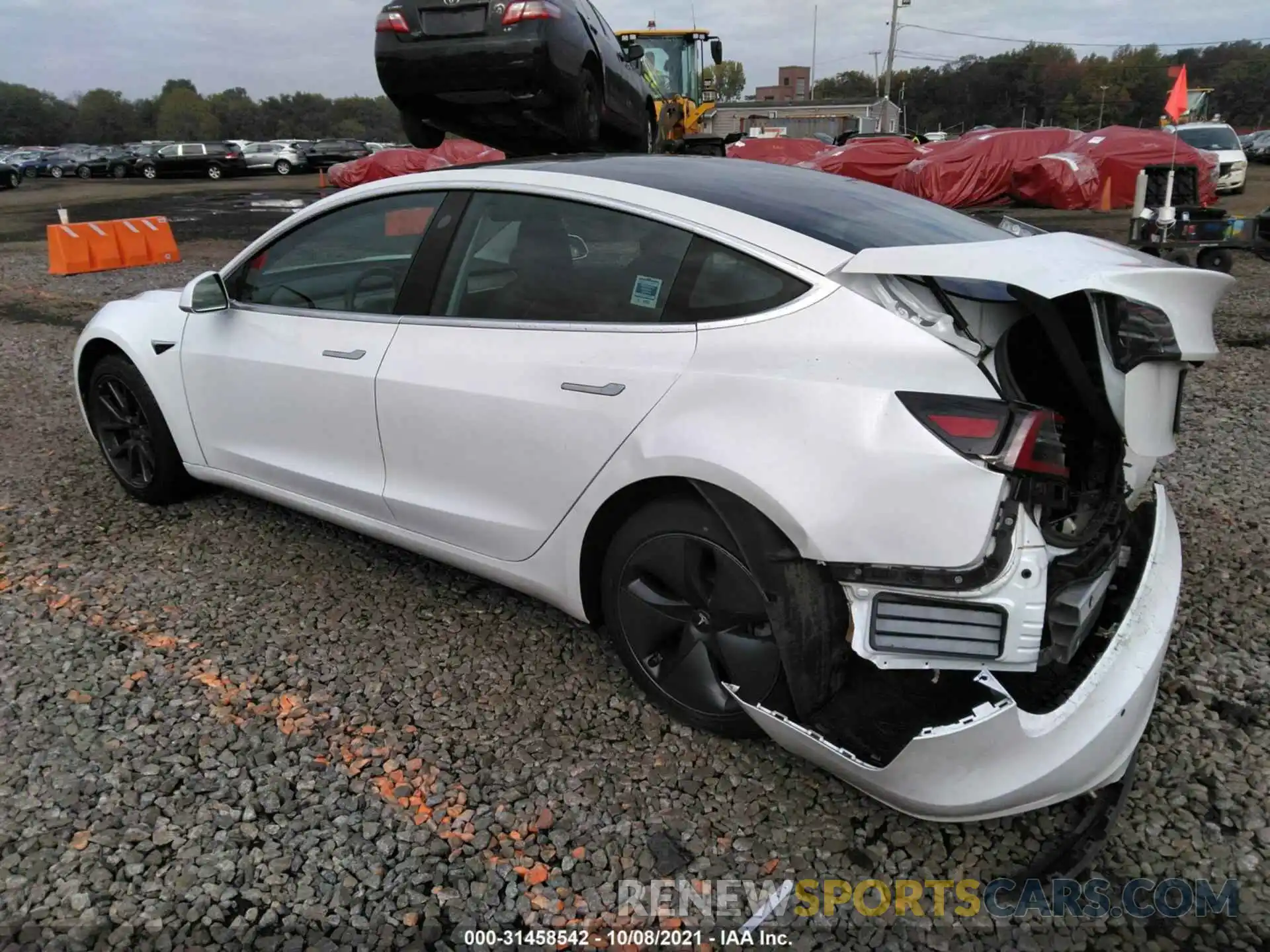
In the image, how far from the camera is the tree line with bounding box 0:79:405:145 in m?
84.4

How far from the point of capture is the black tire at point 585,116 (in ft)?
24.6

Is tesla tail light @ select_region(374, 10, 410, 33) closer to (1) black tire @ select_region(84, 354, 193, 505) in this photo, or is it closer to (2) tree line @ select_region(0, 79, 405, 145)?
(1) black tire @ select_region(84, 354, 193, 505)

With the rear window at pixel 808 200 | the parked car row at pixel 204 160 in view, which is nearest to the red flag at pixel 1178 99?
the rear window at pixel 808 200

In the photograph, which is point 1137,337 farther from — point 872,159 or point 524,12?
point 872,159

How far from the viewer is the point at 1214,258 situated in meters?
9.41

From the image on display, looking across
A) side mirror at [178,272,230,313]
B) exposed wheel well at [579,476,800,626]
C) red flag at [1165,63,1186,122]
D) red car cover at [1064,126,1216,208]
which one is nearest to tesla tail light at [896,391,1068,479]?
exposed wheel well at [579,476,800,626]

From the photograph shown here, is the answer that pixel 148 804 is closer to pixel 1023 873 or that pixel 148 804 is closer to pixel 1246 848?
pixel 1023 873

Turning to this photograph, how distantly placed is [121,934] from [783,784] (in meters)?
1.65

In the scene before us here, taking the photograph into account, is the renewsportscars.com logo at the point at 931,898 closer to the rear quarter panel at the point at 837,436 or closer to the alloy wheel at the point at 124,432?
the rear quarter panel at the point at 837,436

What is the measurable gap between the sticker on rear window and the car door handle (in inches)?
10.0

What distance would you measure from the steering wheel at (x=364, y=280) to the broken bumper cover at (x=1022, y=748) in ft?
6.56

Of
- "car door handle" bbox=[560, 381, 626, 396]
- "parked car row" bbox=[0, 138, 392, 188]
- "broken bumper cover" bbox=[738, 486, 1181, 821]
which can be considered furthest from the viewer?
"parked car row" bbox=[0, 138, 392, 188]

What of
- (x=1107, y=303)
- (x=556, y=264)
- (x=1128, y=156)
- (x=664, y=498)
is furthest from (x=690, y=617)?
(x=1128, y=156)

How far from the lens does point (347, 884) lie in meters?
2.15
